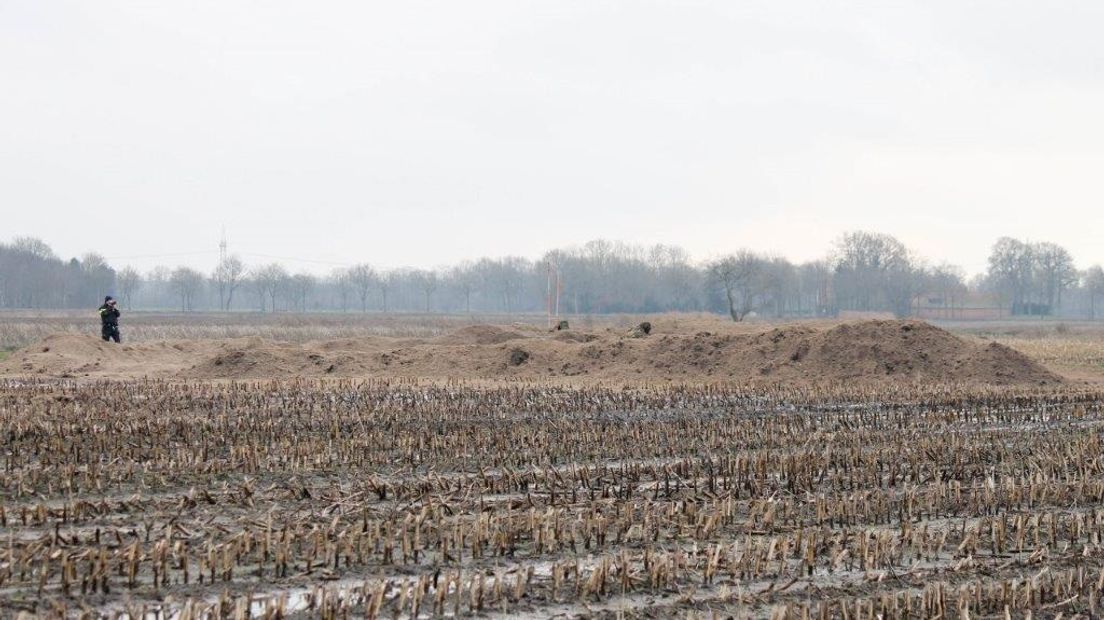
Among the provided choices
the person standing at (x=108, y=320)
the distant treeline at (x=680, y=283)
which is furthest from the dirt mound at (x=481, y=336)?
the distant treeline at (x=680, y=283)

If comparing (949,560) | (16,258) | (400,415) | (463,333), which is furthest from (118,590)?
(16,258)

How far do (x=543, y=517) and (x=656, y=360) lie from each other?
23050 millimetres

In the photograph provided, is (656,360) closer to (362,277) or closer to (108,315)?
(108,315)

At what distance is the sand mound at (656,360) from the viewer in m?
29.6

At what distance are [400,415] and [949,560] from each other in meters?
11.7

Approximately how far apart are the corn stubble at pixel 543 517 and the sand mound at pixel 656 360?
11080 mm

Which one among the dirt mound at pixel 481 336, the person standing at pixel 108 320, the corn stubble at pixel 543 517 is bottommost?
the corn stubble at pixel 543 517

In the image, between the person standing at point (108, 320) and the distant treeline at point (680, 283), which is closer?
the person standing at point (108, 320)

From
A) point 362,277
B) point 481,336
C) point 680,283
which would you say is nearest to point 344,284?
point 362,277

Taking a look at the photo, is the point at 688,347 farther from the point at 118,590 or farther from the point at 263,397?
the point at 118,590

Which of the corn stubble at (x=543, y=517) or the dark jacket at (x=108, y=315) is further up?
the dark jacket at (x=108, y=315)

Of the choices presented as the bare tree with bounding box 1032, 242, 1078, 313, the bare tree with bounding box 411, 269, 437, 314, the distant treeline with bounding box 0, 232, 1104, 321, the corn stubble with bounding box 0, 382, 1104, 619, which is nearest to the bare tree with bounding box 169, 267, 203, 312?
the distant treeline with bounding box 0, 232, 1104, 321

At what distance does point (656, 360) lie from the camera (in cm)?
3219

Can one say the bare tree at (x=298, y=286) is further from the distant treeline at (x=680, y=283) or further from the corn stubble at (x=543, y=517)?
the corn stubble at (x=543, y=517)
